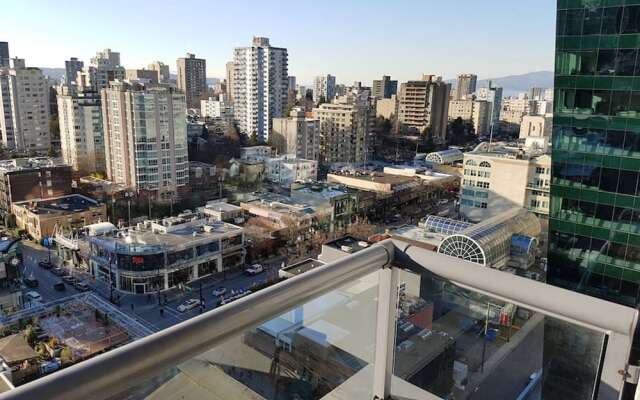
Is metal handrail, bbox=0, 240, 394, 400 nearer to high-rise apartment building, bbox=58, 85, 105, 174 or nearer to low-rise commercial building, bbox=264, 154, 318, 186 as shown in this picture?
low-rise commercial building, bbox=264, 154, 318, 186

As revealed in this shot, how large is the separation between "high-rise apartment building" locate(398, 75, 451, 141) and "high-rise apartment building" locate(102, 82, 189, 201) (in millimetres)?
11308

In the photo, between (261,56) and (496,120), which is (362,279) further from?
(496,120)

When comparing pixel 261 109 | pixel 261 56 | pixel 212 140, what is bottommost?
pixel 212 140

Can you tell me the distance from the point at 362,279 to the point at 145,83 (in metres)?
9.73

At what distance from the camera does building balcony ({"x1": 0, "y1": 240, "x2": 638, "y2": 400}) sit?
32 cm

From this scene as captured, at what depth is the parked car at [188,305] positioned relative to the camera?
541 cm

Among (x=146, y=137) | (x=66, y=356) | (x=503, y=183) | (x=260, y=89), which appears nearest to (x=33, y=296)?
(x=66, y=356)

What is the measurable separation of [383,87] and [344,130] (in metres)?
13.6

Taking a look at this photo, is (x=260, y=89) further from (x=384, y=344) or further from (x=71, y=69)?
(x=384, y=344)

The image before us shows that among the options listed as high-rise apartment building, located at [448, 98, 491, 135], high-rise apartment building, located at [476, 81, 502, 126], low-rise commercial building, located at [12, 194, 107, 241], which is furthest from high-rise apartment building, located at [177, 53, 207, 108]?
low-rise commercial building, located at [12, 194, 107, 241]

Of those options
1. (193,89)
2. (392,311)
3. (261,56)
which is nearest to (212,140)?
(261,56)

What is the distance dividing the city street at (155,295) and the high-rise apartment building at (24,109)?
7.89 meters

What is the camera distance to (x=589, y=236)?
104 inches

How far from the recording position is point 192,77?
2462cm
